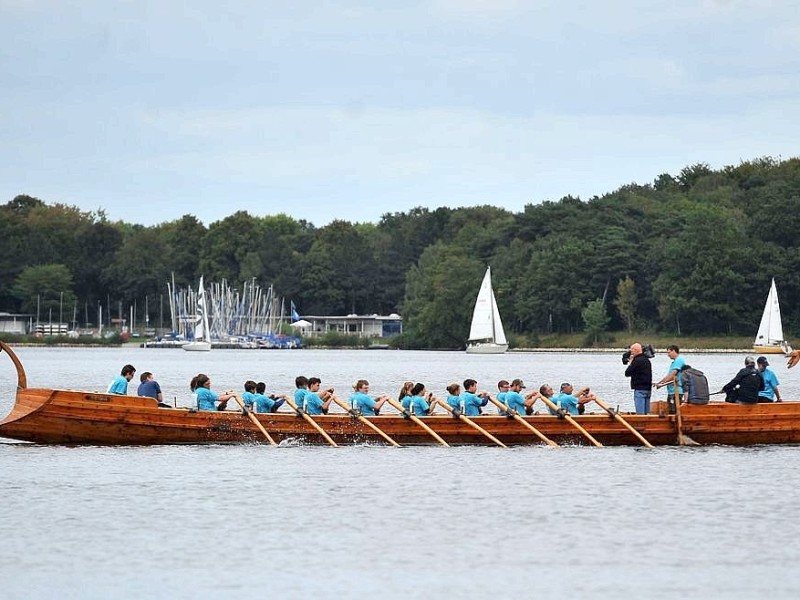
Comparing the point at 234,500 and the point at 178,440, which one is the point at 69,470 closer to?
the point at 178,440

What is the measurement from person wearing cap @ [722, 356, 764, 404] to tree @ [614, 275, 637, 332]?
308 feet

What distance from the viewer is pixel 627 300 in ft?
415

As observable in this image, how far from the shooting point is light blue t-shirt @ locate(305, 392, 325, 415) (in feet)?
109

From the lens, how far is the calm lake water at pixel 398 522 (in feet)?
66.1

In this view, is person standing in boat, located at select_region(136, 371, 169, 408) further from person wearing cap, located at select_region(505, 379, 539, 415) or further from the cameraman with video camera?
the cameraman with video camera

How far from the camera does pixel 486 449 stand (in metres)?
33.5

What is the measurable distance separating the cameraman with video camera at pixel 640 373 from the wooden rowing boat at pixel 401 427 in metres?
0.34

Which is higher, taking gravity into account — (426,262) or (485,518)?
(426,262)

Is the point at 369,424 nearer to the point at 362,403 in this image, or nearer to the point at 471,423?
the point at 362,403

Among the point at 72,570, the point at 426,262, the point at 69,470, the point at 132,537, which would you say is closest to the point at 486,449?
the point at 69,470

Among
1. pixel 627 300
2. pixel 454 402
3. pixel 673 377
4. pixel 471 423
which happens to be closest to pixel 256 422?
pixel 454 402

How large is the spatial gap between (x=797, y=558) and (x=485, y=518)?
559 centimetres

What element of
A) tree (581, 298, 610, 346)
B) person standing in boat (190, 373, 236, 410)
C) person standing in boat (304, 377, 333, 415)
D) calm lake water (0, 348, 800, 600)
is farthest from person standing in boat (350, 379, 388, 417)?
tree (581, 298, 610, 346)

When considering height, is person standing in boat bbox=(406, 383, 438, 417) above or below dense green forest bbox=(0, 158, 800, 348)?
below
